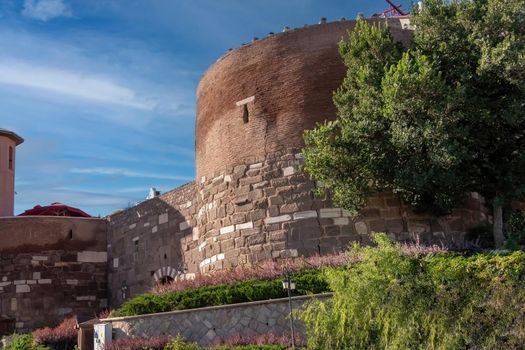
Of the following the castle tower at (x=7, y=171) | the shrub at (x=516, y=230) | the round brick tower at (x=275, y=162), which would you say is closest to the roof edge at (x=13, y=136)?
the castle tower at (x=7, y=171)

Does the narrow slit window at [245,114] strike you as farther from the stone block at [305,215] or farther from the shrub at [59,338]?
the shrub at [59,338]

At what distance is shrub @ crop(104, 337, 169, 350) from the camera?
12805mm

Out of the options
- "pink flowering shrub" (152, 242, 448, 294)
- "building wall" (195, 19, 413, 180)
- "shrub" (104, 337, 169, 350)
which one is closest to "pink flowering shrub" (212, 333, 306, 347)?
"shrub" (104, 337, 169, 350)

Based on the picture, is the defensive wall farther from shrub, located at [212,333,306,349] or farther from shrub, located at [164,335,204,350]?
shrub, located at [164,335,204,350]

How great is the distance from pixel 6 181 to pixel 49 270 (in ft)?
22.5

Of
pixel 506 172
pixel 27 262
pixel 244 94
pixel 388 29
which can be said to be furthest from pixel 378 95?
pixel 27 262

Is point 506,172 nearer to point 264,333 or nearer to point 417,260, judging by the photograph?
point 417,260

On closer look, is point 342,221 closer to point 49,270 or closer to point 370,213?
point 370,213

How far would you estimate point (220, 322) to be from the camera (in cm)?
1312

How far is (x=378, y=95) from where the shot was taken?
1407cm

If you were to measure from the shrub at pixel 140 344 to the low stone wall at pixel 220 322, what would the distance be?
Result: 1.42ft

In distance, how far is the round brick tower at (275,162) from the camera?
15.4 m

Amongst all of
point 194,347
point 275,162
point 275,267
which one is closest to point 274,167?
point 275,162

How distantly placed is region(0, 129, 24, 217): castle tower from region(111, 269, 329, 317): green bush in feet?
49.5
